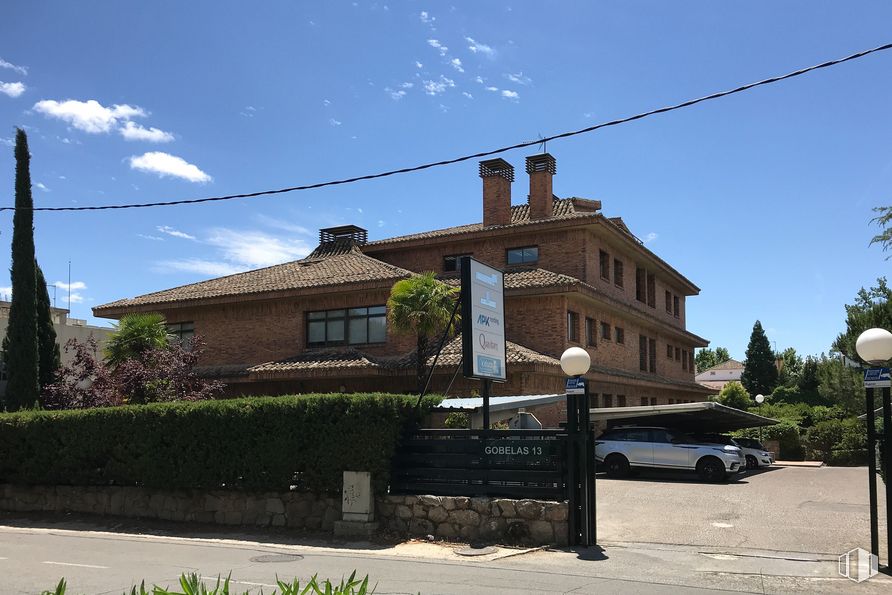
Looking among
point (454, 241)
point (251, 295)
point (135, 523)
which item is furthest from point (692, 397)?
point (135, 523)

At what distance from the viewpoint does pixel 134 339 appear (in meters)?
26.6

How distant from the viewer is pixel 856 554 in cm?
1152

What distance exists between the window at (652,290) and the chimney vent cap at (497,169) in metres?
9.80

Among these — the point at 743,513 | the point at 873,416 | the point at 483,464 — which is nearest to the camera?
the point at 873,416

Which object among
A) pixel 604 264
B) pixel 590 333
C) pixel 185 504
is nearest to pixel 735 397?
pixel 604 264

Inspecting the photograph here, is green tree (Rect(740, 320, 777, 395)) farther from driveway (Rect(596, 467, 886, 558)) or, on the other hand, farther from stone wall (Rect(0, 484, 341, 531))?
stone wall (Rect(0, 484, 341, 531))

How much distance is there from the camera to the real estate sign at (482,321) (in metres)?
14.0

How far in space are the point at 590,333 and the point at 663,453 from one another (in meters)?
7.10

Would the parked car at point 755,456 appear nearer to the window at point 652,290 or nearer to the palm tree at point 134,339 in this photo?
the window at point 652,290

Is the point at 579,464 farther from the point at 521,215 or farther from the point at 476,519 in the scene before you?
the point at 521,215

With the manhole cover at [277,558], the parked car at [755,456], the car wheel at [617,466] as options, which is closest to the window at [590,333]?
the car wheel at [617,466]

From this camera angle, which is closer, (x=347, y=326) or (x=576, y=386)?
(x=576, y=386)

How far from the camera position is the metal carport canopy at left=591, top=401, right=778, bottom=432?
23031mm

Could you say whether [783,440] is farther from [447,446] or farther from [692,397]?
[447,446]
